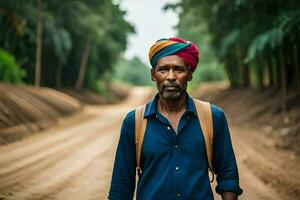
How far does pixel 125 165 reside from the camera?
10.7ft

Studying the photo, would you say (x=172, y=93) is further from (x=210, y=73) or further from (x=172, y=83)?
(x=210, y=73)

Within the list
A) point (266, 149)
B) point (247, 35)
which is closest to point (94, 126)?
point (247, 35)

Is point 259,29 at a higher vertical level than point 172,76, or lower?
higher

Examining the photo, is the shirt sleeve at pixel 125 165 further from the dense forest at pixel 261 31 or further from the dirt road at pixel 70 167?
the dense forest at pixel 261 31

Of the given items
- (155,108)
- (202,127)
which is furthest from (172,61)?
(202,127)

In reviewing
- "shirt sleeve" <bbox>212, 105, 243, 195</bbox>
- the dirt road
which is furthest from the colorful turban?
the dirt road

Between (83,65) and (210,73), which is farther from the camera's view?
(210,73)

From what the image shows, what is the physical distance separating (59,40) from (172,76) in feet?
93.9

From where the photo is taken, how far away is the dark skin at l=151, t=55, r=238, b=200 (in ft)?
10.7

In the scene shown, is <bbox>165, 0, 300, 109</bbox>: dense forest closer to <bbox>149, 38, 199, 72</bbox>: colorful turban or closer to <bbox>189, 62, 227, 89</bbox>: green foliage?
<bbox>149, 38, 199, 72</bbox>: colorful turban

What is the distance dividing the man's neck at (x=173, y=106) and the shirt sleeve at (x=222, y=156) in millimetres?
226

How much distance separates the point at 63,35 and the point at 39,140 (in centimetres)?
1701

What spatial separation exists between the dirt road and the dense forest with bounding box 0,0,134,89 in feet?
28.2

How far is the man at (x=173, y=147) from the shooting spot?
10.2ft
